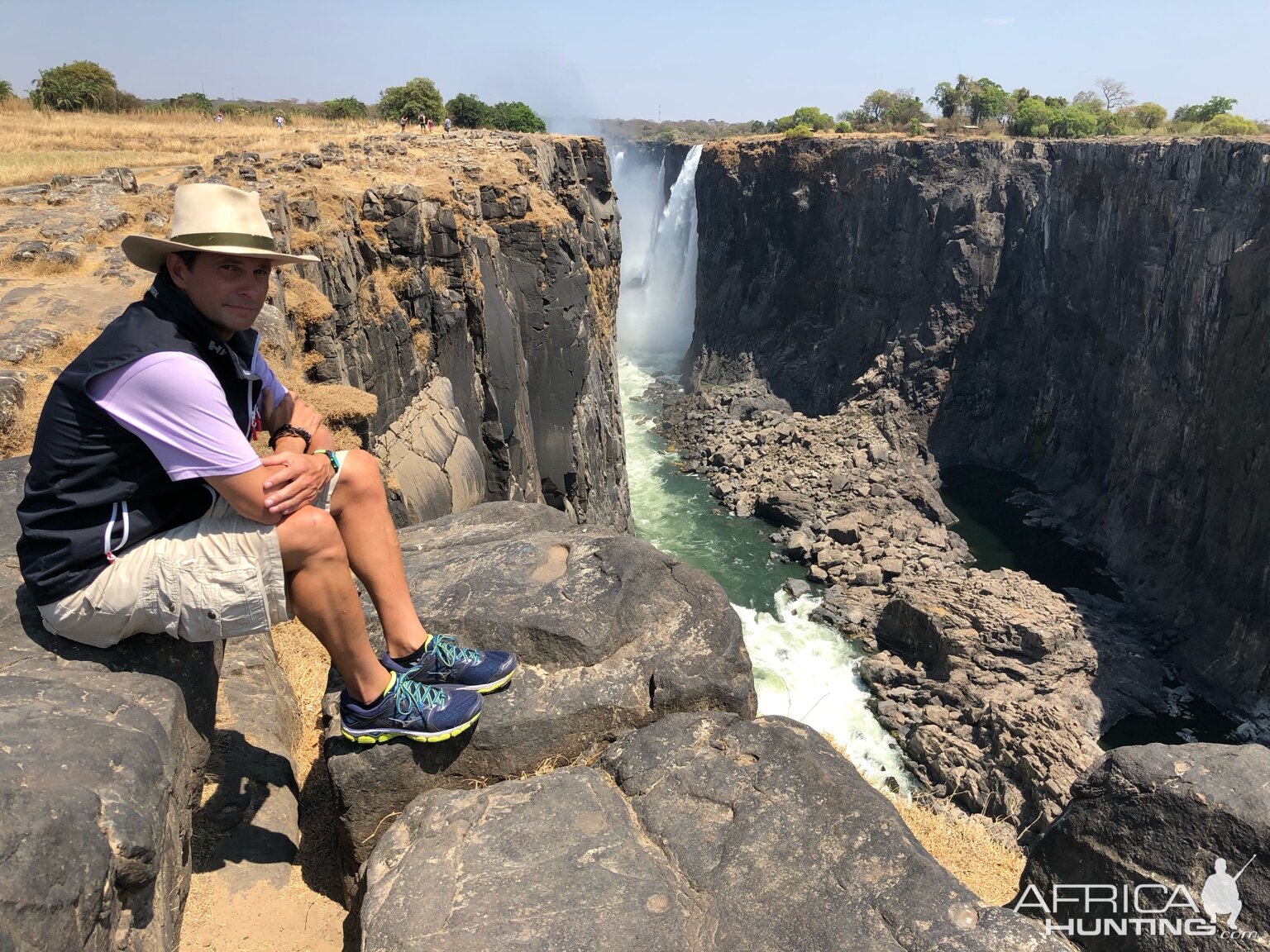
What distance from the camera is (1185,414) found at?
3288 centimetres

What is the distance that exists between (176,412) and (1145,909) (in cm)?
524

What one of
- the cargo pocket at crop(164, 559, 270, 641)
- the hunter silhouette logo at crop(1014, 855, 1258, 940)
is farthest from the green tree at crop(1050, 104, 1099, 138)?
the cargo pocket at crop(164, 559, 270, 641)

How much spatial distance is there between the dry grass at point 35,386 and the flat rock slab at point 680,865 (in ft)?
16.5

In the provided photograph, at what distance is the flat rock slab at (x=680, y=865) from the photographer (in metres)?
3.59

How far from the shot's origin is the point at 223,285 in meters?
4.05

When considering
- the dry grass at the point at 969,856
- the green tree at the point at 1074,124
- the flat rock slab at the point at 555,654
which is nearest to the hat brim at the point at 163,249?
the flat rock slab at the point at 555,654

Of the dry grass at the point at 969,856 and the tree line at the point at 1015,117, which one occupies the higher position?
the tree line at the point at 1015,117

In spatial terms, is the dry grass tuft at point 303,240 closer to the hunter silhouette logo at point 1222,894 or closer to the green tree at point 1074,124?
the hunter silhouette logo at point 1222,894

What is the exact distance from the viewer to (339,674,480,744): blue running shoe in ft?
14.8

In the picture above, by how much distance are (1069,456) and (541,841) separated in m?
44.1

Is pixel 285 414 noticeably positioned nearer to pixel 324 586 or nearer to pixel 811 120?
pixel 324 586

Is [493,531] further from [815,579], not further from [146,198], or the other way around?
[815,579]

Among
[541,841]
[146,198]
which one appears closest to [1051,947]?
[541,841]

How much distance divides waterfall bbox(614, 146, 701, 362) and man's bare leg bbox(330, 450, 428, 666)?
61.0 metres
